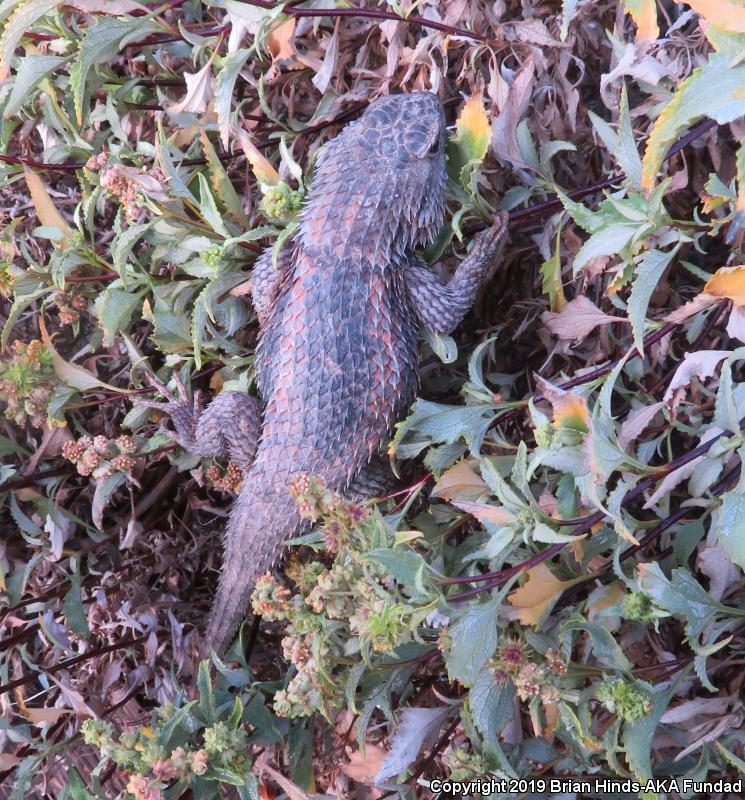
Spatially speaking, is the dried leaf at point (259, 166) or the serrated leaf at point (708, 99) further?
the dried leaf at point (259, 166)

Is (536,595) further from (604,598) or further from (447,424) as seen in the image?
(447,424)

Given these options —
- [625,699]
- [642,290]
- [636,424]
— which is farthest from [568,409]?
[625,699]

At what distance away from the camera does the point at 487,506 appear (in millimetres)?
1998

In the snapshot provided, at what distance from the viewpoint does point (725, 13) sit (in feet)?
4.59

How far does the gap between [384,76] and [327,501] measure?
5.81ft

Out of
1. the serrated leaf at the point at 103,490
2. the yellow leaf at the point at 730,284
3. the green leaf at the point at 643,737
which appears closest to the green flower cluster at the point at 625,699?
the green leaf at the point at 643,737

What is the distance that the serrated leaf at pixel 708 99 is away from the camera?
1337 mm

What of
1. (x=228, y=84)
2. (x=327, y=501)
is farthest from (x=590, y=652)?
(x=228, y=84)

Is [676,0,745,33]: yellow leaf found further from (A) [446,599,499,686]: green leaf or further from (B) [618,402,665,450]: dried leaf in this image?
(A) [446,599,499,686]: green leaf

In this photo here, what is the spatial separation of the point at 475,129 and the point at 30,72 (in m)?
1.45

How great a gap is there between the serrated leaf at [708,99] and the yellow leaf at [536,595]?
1.22 meters

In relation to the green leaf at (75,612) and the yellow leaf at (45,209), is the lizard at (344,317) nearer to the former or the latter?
the green leaf at (75,612)

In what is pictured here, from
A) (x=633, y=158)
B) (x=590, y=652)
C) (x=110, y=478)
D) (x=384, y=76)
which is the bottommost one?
(x=590, y=652)

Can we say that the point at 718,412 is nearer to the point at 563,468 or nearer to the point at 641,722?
the point at 563,468
